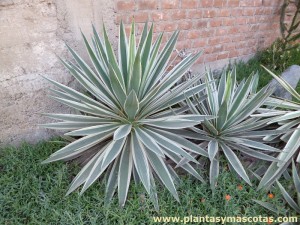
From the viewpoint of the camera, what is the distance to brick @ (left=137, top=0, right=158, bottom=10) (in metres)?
2.82

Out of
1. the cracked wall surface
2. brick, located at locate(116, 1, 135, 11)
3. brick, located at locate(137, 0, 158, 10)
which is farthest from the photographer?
brick, located at locate(137, 0, 158, 10)

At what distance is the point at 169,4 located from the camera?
9.98ft

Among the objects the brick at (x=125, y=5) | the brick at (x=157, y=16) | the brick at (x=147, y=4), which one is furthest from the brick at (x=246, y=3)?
the brick at (x=125, y=5)

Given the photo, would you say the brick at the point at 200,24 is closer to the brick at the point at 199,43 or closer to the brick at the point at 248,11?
the brick at the point at 199,43

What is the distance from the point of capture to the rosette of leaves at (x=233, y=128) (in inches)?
82.4

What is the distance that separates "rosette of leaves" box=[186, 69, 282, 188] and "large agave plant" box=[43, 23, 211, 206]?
0.15m

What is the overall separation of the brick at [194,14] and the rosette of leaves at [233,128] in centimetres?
126

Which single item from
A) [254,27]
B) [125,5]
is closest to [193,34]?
[125,5]

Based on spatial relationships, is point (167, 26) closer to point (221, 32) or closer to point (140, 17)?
point (140, 17)

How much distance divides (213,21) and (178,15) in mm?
622

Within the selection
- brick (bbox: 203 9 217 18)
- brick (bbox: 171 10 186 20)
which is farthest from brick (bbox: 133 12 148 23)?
brick (bbox: 203 9 217 18)

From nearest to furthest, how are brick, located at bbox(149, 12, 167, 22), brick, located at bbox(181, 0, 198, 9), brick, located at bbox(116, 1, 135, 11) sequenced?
brick, located at bbox(116, 1, 135, 11) → brick, located at bbox(149, 12, 167, 22) → brick, located at bbox(181, 0, 198, 9)

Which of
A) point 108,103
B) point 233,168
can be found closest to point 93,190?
point 108,103

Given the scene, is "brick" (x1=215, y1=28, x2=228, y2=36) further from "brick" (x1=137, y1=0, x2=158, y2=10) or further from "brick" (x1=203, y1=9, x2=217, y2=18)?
"brick" (x1=137, y1=0, x2=158, y2=10)
